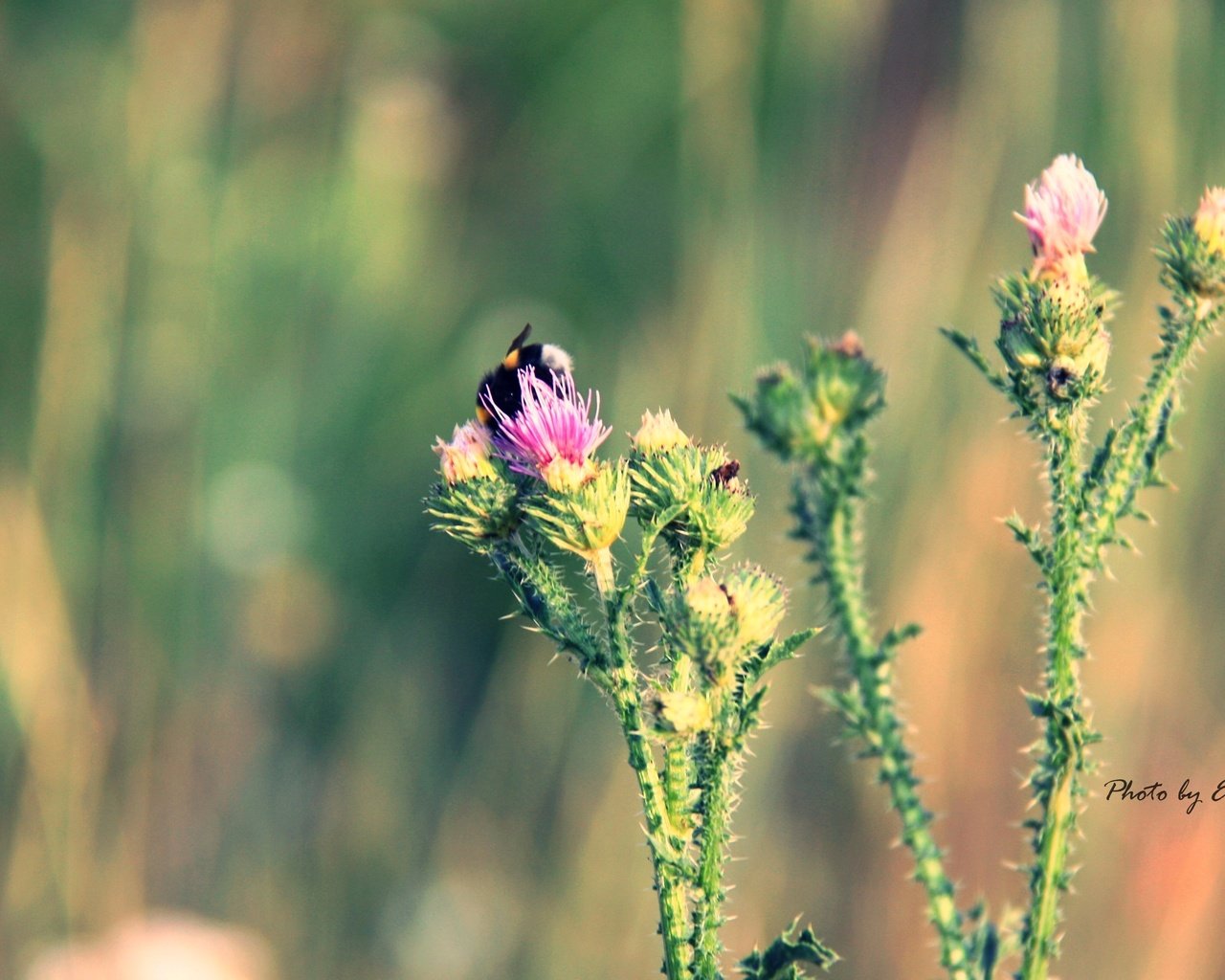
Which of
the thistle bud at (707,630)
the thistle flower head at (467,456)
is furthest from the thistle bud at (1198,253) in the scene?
the thistle flower head at (467,456)

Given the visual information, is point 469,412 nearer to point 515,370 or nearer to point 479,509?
point 515,370

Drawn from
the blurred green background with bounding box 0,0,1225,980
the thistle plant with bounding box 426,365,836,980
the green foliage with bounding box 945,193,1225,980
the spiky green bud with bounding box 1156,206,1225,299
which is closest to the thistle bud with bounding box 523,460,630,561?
the thistle plant with bounding box 426,365,836,980

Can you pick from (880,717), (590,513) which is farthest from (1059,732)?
(590,513)

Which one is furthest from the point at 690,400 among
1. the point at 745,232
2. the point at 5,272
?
the point at 5,272

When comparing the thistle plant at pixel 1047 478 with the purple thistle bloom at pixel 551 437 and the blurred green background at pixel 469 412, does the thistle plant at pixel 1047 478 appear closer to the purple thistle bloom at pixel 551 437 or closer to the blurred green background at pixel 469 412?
the purple thistle bloom at pixel 551 437

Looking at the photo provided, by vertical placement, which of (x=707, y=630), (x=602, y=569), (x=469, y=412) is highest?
(x=469, y=412)

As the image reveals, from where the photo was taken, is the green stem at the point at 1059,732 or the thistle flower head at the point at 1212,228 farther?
the thistle flower head at the point at 1212,228
